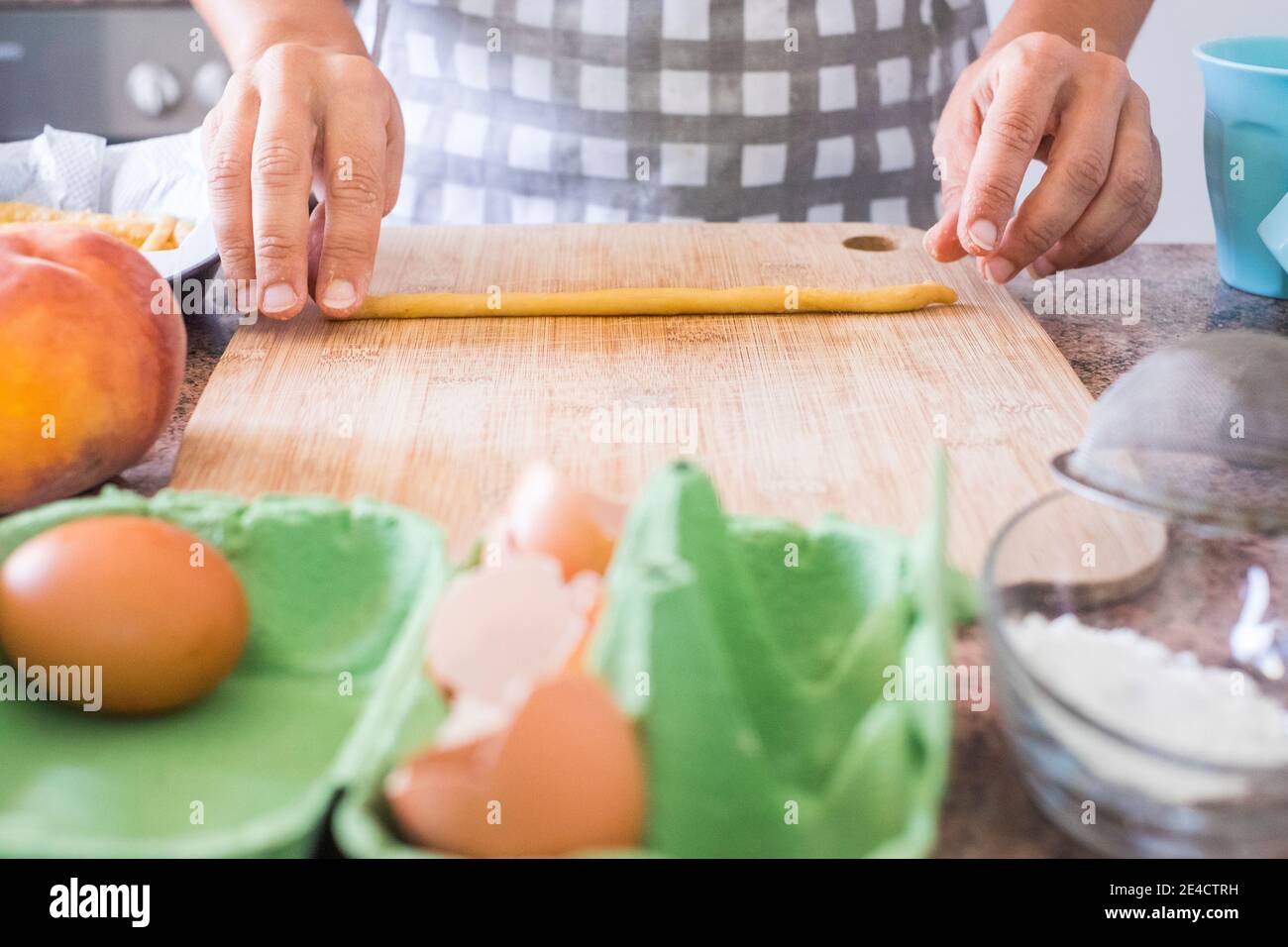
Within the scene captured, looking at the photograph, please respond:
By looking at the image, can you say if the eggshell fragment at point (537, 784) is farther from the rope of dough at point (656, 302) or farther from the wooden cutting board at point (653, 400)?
the rope of dough at point (656, 302)

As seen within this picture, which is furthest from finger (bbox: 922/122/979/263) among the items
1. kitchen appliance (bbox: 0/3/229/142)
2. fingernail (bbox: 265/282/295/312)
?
kitchen appliance (bbox: 0/3/229/142)

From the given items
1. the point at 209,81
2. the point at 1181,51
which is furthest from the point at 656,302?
the point at 1181,51

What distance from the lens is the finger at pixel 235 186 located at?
41.0 inches

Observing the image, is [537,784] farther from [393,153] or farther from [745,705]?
[393,153]

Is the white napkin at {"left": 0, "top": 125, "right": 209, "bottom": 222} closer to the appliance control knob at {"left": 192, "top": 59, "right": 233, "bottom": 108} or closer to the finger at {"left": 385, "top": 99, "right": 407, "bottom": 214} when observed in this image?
the finger at {"left": 385, "top": 99, "right": 407, "bottom": 214}

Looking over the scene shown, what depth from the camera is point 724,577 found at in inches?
22.2

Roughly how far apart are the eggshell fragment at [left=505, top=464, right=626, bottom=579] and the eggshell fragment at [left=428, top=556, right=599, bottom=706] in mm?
54

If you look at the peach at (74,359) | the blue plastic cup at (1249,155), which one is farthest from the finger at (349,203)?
the blue plastic cup at (1249,155)

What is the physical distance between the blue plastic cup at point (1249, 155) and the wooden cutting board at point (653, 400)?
244mm

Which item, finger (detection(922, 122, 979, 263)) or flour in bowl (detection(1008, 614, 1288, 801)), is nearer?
flour in bowl (detection(1008, 614, 1288, 801))

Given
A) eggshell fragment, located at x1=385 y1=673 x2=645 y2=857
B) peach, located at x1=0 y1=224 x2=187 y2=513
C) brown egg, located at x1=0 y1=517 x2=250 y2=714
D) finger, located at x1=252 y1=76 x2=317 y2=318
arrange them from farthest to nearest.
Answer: finger, located at x1=252 y1=76 x2=317 y2=318 < peach, located at x1=0 y1=224 x2=187 y2=513 < brown egg, located at x1=0 y1=517 x2=250 y2=714 < eggshell fragment, located at x1=385 y1=673 x2=645 y2=857

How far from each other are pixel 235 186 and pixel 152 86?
4.25 feet

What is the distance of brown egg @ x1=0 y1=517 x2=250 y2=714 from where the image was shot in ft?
1.86
